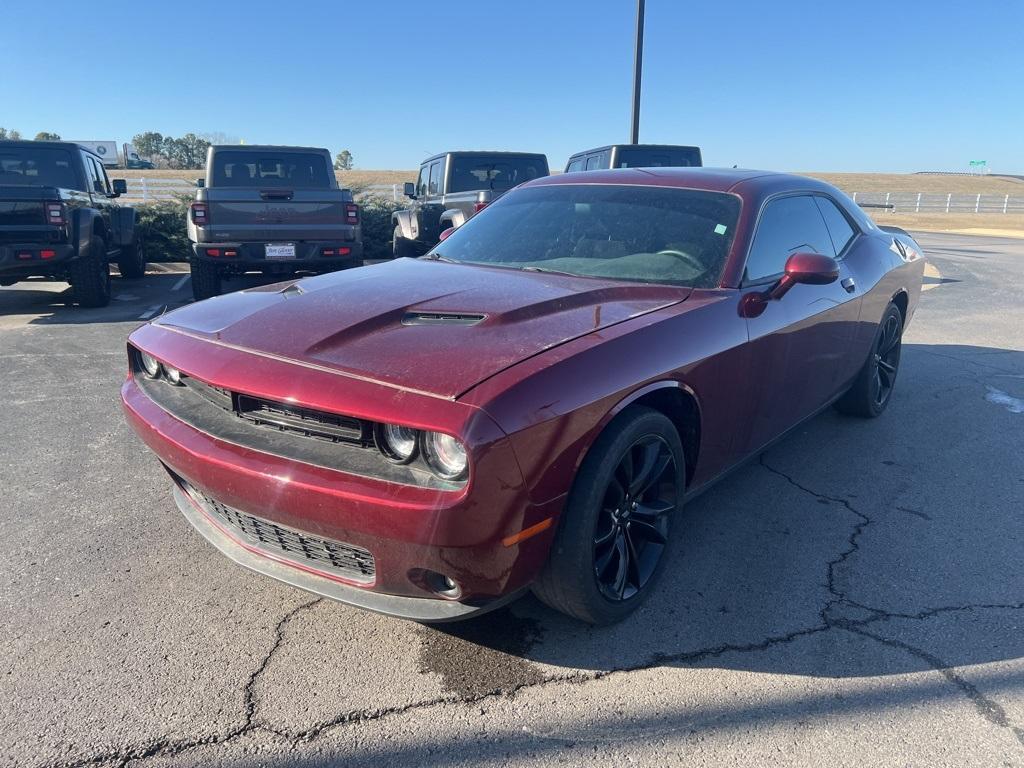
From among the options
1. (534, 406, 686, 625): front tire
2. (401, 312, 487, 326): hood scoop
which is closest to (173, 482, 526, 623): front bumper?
(534, 406, 686, 625): front tire

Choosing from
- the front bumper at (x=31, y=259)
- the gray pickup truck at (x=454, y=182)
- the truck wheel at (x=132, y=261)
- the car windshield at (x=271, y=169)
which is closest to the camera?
the front bumper at (x=31, y=259)

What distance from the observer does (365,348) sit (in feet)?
7.82

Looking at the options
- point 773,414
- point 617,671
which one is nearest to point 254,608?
point 617,671

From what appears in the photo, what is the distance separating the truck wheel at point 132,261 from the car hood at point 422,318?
9440 mm

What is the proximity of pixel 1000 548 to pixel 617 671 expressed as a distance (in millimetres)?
2021

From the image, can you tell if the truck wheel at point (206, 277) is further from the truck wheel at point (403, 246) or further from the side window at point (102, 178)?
the truck wheel at point (403, 246)

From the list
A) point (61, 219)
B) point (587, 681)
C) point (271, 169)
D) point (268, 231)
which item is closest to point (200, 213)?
point (268, 231)

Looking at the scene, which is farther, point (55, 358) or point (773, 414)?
point (55, 358)

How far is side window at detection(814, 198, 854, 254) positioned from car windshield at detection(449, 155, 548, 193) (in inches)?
296

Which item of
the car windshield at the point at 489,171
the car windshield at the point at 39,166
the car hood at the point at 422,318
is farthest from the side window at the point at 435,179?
the car hood at the point at 422,318

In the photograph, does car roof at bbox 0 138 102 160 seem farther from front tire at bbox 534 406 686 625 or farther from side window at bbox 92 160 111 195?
front tire at bbox 534 406 686 625

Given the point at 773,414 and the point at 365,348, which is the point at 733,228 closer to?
the point at 773,414

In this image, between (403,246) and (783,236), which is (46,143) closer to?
(403,246)

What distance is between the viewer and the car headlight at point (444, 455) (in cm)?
205
